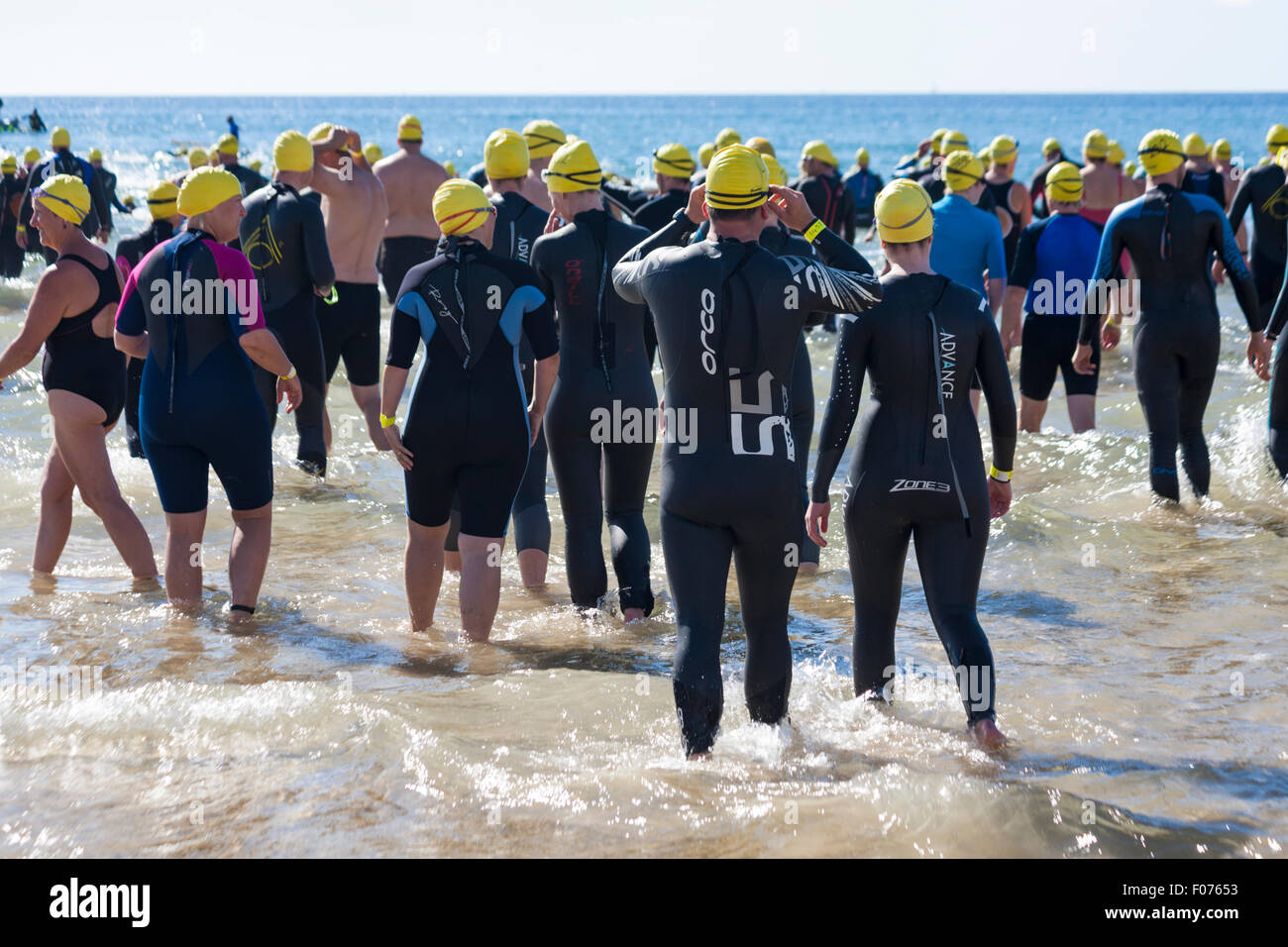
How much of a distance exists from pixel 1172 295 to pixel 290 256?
5.08 m

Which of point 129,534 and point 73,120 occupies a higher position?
point 73,120

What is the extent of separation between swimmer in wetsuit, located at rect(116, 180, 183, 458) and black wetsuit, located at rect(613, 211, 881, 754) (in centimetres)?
362

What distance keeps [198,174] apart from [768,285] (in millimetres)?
2787

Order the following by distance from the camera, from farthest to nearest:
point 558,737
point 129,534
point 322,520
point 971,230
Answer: point 322,520, point 971,230, point 129,534, point 558,737

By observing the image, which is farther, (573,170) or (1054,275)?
(1054,275)

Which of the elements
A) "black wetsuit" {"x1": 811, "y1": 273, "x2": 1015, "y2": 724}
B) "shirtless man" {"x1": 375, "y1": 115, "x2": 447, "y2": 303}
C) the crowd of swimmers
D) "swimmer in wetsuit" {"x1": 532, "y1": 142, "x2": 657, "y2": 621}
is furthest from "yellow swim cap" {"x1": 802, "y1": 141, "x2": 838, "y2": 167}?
"black wetsuit" {"x1": 811, "y1": 273, "x2": 1015, "y2": 724}

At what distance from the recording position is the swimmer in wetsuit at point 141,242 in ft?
22.0

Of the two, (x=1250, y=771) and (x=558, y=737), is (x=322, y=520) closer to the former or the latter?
(x=558, y=737)

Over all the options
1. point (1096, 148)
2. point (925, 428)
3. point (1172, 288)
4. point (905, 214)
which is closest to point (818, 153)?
point (1096, 148)

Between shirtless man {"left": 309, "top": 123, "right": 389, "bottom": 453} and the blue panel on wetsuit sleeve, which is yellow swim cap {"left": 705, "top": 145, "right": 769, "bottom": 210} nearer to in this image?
the blue panel on wetsuit sleeve

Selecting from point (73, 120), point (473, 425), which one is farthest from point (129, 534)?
point (73, 120)

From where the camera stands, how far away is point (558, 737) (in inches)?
179

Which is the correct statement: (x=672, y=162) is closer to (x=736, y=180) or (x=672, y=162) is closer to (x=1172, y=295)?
(x=1172, y=295)

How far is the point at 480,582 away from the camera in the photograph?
5434mm
